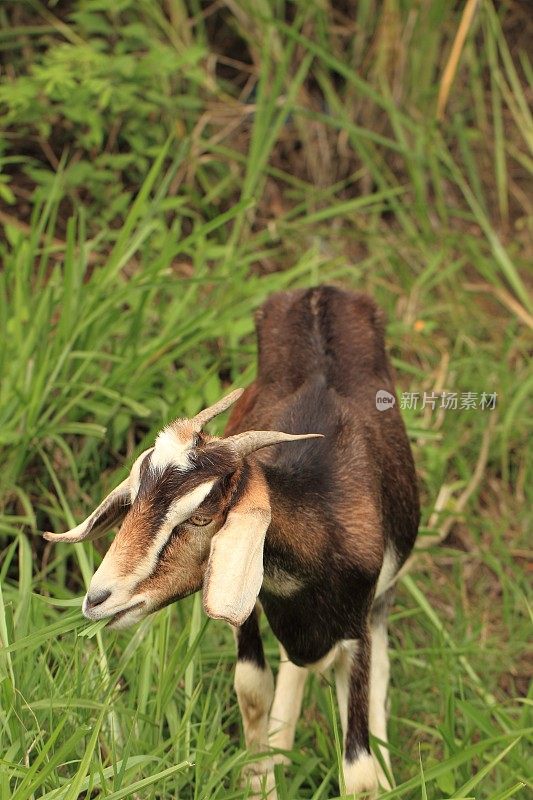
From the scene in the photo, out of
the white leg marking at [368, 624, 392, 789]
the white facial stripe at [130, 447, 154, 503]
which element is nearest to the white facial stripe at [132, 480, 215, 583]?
the white facial stripe at [130, 447, 154, 503]

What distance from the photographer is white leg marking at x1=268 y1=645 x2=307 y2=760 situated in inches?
167

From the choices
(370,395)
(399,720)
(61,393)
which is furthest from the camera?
(61,393)

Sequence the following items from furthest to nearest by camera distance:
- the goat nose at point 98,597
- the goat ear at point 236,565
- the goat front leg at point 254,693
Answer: the goat front leg at point 254,693
the goat nose at point 98,597
the goat ear at point 236,565

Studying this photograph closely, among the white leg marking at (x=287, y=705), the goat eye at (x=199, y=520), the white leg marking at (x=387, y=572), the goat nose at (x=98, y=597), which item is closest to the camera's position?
the goat nose at (x=98, y=597)

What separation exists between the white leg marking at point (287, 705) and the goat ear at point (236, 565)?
4.45 ft

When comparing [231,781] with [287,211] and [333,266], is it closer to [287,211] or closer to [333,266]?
[333,266]

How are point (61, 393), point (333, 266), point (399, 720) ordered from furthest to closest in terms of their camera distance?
point (333, 266), point (61, 393), point (399, 720)

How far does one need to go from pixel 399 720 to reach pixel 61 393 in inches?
72.2

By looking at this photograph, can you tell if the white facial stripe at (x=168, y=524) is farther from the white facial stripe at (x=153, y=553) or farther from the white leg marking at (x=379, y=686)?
the white leg marking at (x=379, y=686)

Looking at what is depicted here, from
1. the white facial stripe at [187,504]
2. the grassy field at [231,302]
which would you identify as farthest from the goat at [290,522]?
the grassy field at [231,302]

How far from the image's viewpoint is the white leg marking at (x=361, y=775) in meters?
3.71

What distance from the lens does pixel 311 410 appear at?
3816 mm

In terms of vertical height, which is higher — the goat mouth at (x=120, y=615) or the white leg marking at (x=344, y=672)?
the goat mouth at (x=120, y=615)

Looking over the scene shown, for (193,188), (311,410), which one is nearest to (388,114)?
(193,188)
